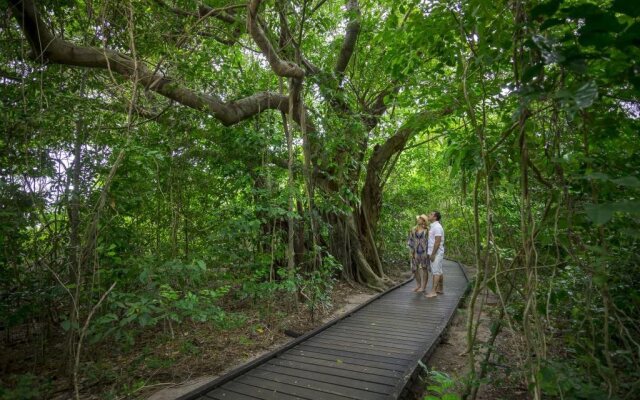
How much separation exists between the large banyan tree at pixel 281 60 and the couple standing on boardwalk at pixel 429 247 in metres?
1.63

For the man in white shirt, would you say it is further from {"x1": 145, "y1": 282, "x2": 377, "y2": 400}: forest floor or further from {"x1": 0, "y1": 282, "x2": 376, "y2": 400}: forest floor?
{"x1": 0, "y1": 282, "x2": 376, "y2": 400}: forest floor

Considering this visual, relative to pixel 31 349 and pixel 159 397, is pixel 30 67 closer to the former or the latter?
pixel 31 349

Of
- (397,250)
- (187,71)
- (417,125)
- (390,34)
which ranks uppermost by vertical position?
(390,34)

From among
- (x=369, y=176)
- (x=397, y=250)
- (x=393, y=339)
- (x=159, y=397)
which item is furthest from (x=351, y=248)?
(x=159, y=397)

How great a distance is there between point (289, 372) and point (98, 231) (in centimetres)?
246

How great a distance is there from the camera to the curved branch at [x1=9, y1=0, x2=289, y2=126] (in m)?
3.73

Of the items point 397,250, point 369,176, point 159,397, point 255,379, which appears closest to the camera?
point 159,397

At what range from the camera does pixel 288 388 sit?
324cm

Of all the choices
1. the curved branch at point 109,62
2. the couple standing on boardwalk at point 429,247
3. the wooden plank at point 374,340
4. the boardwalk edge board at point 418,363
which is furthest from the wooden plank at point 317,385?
the couple standing on boardwalk at point 429,247

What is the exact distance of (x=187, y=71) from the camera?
453 centimetres

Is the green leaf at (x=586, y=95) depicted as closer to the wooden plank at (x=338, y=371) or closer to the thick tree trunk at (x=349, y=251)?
the wooden plank at (x=338, y=371)

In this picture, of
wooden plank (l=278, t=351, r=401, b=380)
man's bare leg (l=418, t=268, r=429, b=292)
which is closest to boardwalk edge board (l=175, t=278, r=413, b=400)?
wooden plank (l=278, t=351, r=401, b=380)

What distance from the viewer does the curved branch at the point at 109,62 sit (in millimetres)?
3730

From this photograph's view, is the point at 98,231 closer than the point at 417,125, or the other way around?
the point at 98,231
